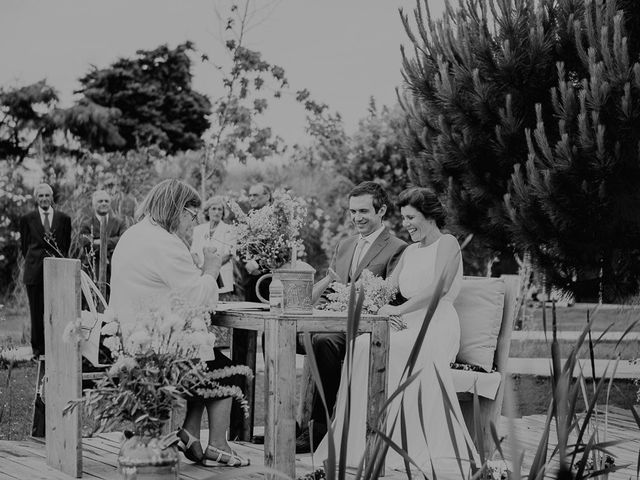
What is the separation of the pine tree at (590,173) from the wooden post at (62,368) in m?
3.76

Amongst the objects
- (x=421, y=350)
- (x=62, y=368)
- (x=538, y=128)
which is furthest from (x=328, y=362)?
(x=538, y=128)

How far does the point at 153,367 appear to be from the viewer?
3.66 meters

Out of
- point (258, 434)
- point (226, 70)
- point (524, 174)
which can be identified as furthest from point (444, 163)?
point (226, 70)

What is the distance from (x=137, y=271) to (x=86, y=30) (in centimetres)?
2192

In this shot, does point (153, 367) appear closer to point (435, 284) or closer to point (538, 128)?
point (435, 284)

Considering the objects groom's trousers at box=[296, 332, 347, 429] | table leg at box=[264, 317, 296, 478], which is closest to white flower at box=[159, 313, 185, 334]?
table leg at box=[264, 317, 296, 478]

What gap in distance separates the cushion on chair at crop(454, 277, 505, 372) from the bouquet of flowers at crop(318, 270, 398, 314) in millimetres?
500

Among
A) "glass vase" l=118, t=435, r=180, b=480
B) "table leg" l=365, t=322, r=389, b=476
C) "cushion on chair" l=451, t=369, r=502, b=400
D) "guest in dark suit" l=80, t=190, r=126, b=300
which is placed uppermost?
"guest in dark suit" l=80, t=190, r=126, b=300

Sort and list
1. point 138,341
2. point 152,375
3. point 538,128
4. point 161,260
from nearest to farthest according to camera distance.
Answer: point 138,341 → point 152,375 → point 161,260 → point 538,128

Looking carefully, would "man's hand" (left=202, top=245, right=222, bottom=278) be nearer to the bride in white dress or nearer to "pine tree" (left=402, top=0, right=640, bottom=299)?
the bride in white dress

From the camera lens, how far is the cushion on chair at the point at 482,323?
5.24m

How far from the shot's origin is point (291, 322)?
4.21m

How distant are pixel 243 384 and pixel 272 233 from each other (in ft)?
4.66

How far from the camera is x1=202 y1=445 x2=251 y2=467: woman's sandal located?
4.72 metres
